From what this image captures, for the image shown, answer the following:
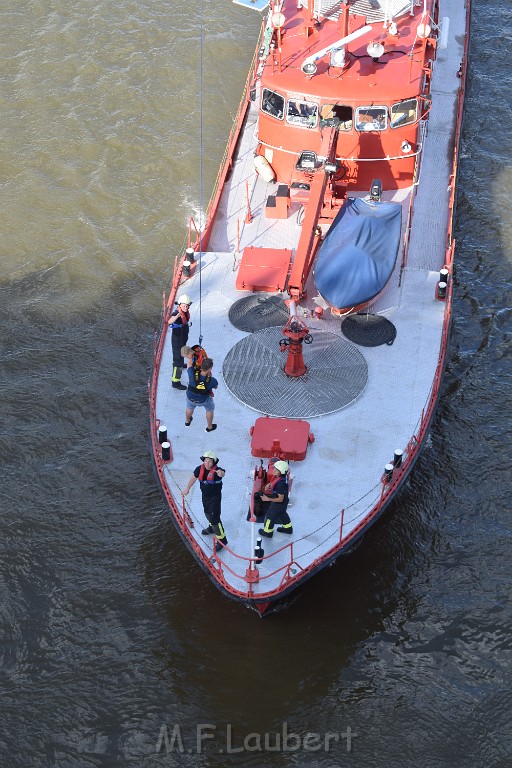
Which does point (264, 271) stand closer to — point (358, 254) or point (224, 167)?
point (358, 254)

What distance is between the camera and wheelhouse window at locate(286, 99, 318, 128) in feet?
76.9

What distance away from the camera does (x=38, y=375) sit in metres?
23.5

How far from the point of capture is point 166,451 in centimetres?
1880

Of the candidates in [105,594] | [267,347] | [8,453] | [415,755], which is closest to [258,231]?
[267,347]

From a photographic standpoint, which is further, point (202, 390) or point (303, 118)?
point (303, 118)

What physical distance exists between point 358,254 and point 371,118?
3852 mm

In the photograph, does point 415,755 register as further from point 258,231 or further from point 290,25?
point 290,25

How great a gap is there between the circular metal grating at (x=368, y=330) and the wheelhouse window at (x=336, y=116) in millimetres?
4515

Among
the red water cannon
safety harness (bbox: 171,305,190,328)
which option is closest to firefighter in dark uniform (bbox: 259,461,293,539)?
the red water cannon

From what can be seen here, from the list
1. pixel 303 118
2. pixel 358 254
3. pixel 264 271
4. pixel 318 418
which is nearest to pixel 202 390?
pixel 318 418

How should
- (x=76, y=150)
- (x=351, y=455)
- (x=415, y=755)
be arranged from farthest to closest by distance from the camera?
1. (x=76, y=150)
2. (x=351, y=455)
3. (x=415, y=755)

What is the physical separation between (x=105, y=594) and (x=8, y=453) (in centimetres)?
422

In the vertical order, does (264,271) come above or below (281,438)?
above

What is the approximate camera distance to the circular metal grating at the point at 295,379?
19812 mm
